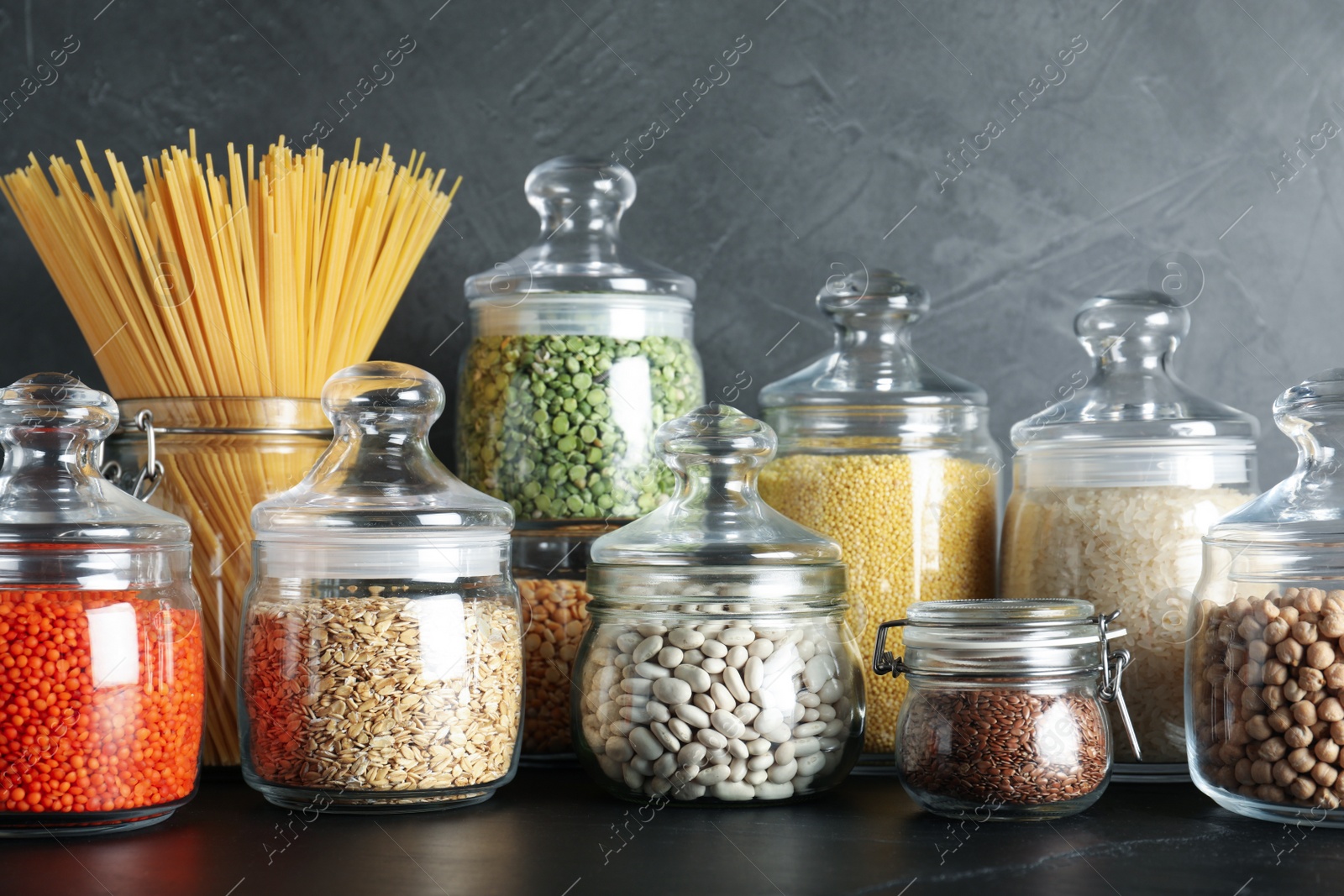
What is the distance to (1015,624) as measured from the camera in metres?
0.76

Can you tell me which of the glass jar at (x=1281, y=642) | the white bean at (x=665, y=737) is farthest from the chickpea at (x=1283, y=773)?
the white bean at (x=665, y=737)

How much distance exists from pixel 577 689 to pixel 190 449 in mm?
322

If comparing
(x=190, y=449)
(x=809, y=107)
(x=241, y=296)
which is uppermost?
(x=809, y=107)

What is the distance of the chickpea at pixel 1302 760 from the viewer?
729mm

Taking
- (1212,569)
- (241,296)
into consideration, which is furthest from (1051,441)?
(241,296)

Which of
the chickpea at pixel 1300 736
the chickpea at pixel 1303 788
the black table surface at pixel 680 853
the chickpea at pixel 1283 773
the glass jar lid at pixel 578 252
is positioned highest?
the glass jar lid at pixel 578 252

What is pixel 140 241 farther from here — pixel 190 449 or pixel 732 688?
pixel 732 688

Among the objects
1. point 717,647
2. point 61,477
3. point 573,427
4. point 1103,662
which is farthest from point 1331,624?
point 61,477

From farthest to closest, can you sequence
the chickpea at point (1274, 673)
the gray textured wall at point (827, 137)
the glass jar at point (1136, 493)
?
the gray textured wall at point (827, 137), the glass jar at point (1136, 493), the chickpea at point (1274, 673)

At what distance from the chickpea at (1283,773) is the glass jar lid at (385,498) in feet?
1.58

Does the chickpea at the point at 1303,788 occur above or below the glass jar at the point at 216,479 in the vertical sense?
below

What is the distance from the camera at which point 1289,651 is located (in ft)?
2.42

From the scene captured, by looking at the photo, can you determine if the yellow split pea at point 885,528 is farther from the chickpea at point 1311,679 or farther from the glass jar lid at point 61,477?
the glass jar lid at point 61,477

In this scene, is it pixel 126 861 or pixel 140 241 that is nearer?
pixel 126 861
